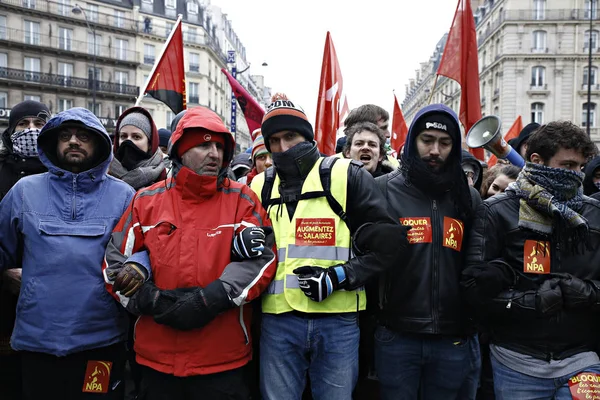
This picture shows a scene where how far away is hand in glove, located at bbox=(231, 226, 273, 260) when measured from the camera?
2.72 m

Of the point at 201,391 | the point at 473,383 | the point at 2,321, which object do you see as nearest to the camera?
the point at 201,391

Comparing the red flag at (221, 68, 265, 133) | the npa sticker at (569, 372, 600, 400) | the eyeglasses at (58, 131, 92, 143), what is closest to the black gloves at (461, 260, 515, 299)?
the npa sticker at (569, 372, 600, 400)

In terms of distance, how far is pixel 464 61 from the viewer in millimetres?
6246

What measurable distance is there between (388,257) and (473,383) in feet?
3.50

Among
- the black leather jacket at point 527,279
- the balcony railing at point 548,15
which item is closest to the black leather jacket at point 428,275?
the black leather jacket at point 527,279

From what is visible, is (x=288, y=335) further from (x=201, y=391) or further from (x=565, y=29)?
(x=565, y=29)

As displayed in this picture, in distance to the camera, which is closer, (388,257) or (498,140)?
(388,257)

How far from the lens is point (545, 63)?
45.4m

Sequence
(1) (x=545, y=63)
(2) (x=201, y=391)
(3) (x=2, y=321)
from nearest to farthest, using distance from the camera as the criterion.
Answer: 1. (2) (x=201, y=391)
2. (3) (x=2, y=321)
3. (1) (x=545, y=63)

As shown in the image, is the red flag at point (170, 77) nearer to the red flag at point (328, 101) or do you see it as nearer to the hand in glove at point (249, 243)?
the red flag at point (328, 101)

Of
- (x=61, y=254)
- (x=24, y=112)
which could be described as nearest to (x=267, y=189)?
(x=61, y=254)

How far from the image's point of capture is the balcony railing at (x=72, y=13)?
138 ft

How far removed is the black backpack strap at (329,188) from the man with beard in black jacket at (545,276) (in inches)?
30.3

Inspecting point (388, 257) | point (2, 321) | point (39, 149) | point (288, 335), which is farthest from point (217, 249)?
point (2, 321)
